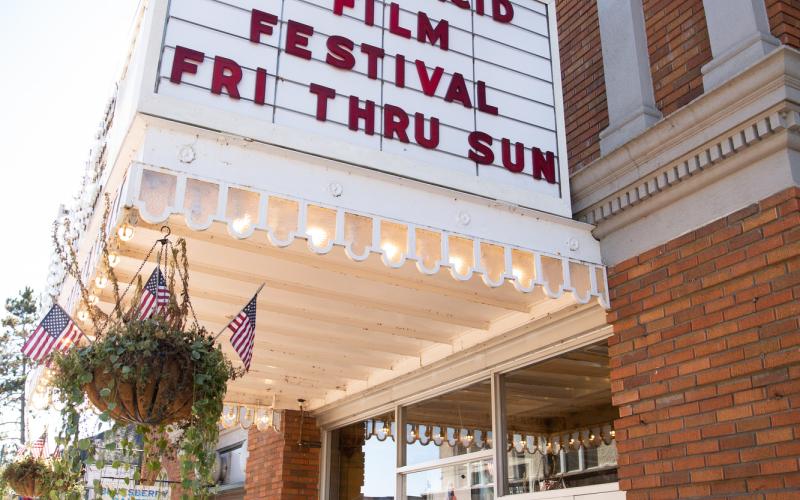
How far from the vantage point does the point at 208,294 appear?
6180mm

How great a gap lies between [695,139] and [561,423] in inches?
98.9

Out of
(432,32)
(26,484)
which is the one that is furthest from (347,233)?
(26,484)

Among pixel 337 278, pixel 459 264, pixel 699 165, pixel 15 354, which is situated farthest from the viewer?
pixel 15 354

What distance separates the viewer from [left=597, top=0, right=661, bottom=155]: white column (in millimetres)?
5648

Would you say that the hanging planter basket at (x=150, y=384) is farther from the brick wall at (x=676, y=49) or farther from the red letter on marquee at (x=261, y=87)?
the brick wall at (x=676, y=49)

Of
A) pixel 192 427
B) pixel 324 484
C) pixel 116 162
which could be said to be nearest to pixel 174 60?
pixel 116 162

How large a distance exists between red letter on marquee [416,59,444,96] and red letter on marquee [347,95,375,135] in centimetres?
51

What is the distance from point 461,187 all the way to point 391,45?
1204mm

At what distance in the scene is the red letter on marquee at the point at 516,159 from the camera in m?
5.54

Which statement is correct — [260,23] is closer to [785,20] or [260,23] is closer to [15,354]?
[785,20]

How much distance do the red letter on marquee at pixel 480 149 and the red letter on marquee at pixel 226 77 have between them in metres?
1.76

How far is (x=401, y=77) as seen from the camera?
534cm

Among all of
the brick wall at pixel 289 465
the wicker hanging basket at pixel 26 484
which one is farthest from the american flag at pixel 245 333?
the wicker hanging basket at pixel 26 484

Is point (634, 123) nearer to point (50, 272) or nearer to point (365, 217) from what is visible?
A: point (365, 217)
